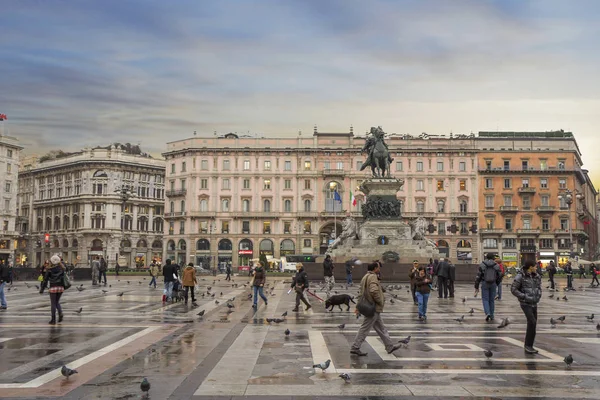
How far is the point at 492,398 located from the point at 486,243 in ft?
276

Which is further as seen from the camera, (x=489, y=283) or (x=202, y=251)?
(x=202, y=251)

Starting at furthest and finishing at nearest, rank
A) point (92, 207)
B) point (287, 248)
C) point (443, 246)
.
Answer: point (92, 207) < point (287, 248) < point (443, 246)

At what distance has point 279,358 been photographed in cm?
1020

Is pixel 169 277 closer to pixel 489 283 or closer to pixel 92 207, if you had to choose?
pixel 489 283

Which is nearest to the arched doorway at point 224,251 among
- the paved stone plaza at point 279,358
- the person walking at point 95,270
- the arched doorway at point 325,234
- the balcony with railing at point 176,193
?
the balcony with railing at point 176,193

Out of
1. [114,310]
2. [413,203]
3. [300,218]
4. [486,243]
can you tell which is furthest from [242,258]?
[114,310]

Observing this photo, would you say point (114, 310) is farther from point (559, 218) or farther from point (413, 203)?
point (559, 218)

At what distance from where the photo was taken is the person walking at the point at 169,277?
22188mm

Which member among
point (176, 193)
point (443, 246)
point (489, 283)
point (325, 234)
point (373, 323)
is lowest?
point (373, 323)

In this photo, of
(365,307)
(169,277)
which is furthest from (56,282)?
(365,307)

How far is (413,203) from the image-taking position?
292ft

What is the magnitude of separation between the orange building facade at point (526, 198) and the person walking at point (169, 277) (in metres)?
71.6

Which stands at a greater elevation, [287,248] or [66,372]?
[287,248]

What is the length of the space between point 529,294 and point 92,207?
10105 centimetres
